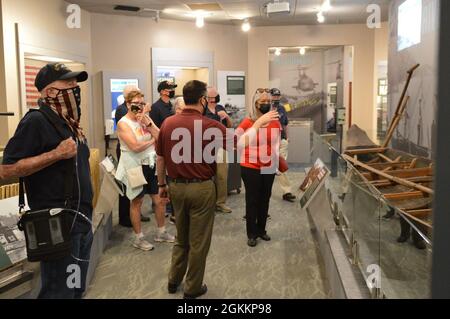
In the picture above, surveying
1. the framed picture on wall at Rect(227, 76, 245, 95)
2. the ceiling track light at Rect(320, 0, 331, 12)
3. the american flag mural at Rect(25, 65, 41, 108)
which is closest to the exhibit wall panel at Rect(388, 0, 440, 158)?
the ceiling track light at Rect(320, 0, 331, 12)

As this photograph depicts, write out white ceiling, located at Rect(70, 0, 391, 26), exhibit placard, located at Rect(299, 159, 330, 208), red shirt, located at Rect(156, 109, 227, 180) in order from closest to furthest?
red shirt, located at Rect(156, 109, 227, 180), exhibit placard, located at Rect(299, 159, 330, 208), white ceiling, located at Rect(70, 0, 391, 26)

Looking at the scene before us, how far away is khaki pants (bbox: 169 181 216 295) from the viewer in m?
3.18

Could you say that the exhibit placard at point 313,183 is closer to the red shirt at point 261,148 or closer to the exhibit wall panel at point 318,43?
the red shirt at point 261,148

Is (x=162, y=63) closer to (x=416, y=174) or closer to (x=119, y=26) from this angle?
(x=119, y=26)

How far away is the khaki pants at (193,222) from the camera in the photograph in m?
Answer: 3.18

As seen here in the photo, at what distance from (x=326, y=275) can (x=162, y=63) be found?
572 centimetres

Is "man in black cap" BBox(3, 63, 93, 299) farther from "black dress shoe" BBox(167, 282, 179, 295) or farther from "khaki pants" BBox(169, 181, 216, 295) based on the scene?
"black dress shoe" BBox(167, 282, 179, 295)

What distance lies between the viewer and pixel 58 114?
2.22 meters

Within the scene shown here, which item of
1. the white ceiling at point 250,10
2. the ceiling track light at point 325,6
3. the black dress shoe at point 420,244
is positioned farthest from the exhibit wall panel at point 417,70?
the black dress shoe at point 420,244

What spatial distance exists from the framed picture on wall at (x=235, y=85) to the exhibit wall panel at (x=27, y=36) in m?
3.34

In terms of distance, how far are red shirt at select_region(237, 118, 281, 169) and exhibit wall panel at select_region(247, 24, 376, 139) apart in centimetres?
540

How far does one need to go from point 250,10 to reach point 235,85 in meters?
1.89

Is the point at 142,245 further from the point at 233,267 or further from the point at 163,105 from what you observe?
the point at 163,105

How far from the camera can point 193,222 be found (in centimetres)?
321
